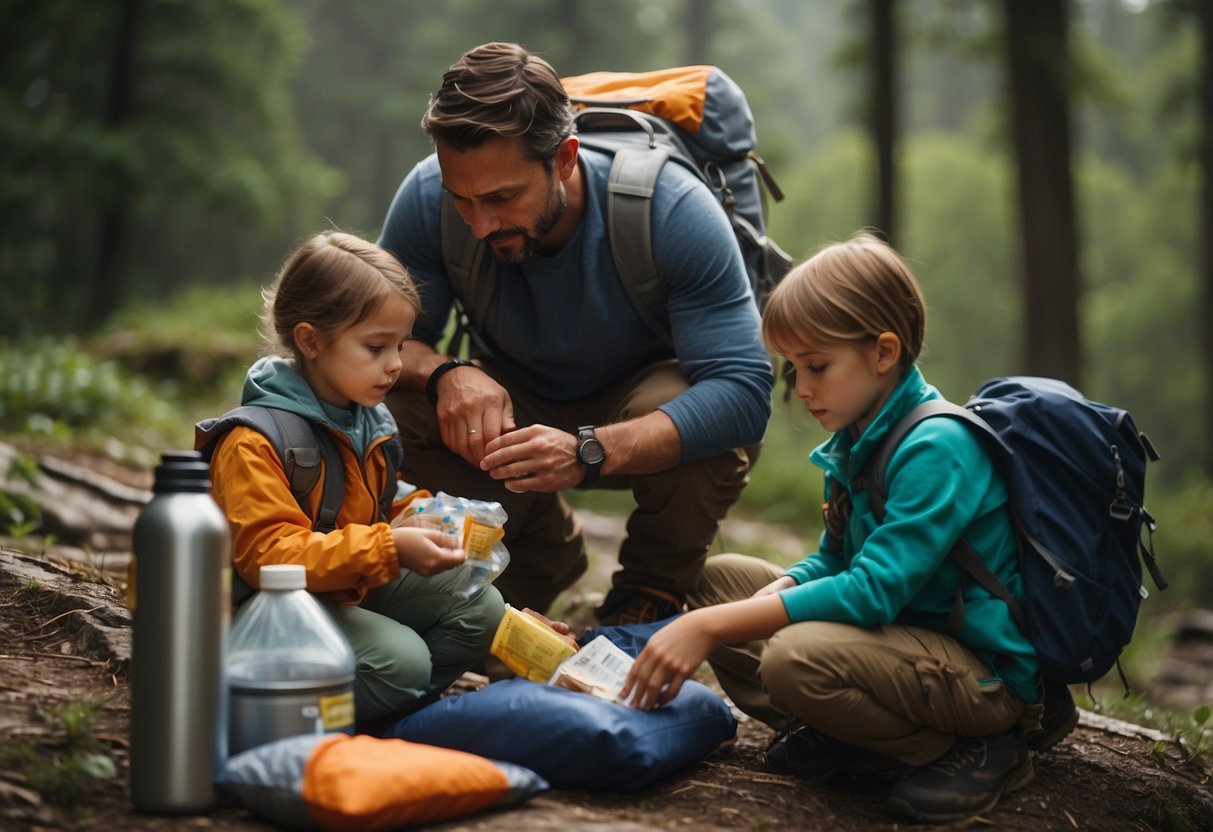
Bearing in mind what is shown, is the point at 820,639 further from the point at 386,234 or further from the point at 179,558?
the point at 386,234

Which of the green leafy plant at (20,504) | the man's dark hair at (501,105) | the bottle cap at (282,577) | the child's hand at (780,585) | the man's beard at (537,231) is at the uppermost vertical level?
the man's dark hair at (501,105)

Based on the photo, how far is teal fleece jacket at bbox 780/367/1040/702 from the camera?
269 cm

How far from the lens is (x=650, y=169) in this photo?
3.70m

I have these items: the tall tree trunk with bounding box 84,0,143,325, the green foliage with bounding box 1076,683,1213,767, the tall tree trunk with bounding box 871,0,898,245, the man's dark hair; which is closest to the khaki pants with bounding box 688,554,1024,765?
the green foliage with bounding box 1076,683,1213,767

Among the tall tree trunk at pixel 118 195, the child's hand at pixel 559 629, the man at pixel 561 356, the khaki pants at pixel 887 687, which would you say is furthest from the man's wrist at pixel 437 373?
the tall tree trunk at pixel 118 195

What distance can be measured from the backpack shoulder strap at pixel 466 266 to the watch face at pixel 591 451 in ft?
2.40

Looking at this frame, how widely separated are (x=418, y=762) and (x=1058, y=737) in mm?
1782

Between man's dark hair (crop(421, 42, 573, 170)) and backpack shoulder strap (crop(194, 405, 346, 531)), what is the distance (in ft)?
3.21

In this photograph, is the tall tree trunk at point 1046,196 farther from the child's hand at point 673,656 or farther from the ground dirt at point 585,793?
the child's hand at point 673,656

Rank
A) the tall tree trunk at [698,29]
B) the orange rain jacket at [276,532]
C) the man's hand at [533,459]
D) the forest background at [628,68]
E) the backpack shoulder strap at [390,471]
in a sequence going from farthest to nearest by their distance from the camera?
the tall tree trunk at [698,29] → the forest background at [628,68] → the man's hand at [533,459] → the backpack shoulder strap at [390,471] → the orange rain jacket at [276,532]

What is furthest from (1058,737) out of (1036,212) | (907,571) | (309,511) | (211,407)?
(211,407)

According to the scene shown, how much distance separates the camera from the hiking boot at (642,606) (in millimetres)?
3797

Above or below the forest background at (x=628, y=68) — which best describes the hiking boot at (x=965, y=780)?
below

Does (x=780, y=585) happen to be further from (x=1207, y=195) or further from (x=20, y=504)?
(x=1207, y=195)
